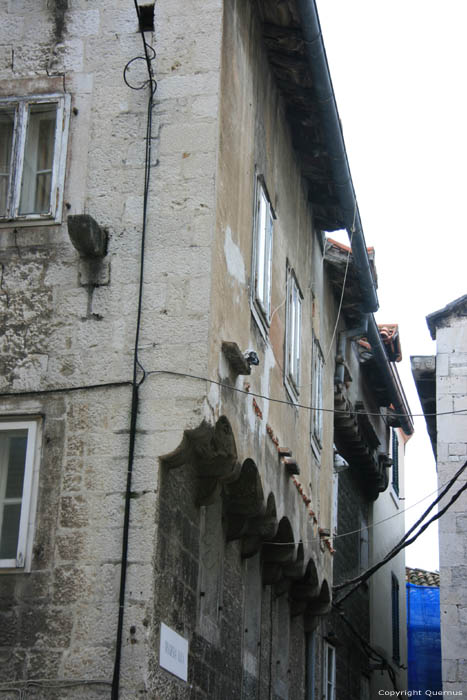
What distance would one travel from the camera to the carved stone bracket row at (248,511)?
361 inches

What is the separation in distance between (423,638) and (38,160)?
17438 millimetres

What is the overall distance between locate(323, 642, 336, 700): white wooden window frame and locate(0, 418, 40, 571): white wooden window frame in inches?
317

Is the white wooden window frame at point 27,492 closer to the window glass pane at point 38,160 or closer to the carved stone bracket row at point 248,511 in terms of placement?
the carved stone bracket row at point 248,511

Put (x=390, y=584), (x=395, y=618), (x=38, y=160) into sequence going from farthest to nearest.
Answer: (x=395, y=618) < (x=390, y=584) < (x=38, y=160)

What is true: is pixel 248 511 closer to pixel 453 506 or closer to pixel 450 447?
pixel 453 506

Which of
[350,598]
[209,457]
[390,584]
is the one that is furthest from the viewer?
[390,584]

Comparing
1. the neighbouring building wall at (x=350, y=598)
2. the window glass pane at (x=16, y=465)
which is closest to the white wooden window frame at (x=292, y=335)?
the window glass pane at (x=16, y=465)

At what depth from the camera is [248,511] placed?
427 inches

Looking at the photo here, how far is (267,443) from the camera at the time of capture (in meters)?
11.4

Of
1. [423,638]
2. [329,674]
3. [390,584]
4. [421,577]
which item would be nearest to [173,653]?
[329,674]

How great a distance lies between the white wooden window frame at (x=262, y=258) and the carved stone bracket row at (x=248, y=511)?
5.02 feet

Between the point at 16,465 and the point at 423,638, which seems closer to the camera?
the point at 16,465

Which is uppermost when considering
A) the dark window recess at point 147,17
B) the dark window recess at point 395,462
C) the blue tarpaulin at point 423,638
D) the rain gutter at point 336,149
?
the dark window recess at point 395,462

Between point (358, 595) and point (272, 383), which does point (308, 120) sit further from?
point (358, 595)
